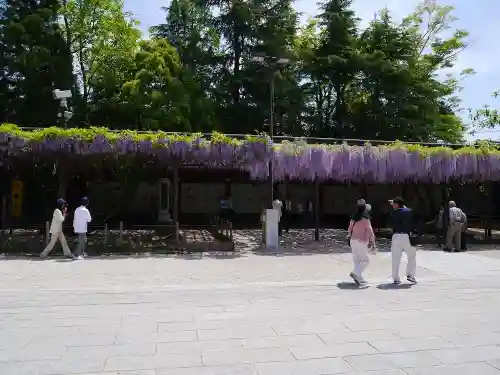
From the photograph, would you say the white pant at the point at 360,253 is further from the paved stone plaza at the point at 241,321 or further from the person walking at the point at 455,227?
the person walking at the point at 455,227

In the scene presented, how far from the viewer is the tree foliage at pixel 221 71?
21.4m

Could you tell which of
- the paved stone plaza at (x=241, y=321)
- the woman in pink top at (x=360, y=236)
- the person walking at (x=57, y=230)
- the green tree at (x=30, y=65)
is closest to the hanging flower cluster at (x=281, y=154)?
the person walking at (x=57, y=230)

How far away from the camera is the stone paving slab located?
4.47m

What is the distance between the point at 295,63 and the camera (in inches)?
1015

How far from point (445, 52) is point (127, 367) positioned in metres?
31.6

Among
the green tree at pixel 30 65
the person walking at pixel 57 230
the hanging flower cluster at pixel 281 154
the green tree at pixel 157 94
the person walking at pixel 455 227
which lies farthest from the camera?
the green tree at pixel 30 65

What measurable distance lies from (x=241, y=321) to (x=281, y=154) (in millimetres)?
8897

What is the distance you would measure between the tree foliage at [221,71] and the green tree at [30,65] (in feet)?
0.18

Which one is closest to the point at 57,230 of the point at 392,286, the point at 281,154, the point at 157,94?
the point at 281,154

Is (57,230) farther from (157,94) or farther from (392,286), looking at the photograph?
(157,94)

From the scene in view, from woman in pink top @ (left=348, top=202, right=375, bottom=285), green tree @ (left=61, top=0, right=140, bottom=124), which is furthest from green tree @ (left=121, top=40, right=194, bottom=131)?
woman in pink top @ (left=348, top=202, right=375, bottom=285)

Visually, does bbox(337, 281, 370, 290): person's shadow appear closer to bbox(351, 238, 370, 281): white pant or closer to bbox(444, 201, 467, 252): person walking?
bbox(351, 238, 370, 281): white pant

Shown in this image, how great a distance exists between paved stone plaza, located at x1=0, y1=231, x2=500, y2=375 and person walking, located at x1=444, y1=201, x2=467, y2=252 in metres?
2.75

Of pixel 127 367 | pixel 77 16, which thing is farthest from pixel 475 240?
pixel 77 16
